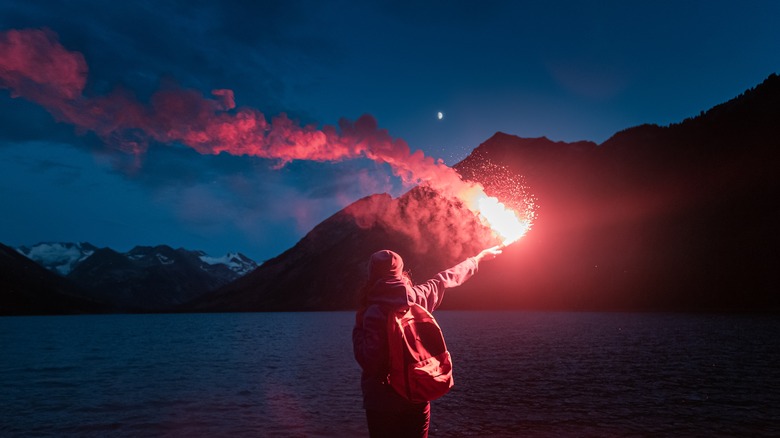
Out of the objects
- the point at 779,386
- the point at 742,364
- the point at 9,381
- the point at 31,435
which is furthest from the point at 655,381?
the point at 9,381

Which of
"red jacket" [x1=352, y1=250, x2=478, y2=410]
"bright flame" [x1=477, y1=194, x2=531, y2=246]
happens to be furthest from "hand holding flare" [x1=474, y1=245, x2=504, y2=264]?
"red jacket" [x1=352, y1=250, x2=478, y2=410]

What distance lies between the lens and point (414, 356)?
4938 millimetres

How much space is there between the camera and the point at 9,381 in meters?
40.3

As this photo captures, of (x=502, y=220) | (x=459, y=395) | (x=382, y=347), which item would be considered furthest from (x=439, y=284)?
(x=459, y=395)

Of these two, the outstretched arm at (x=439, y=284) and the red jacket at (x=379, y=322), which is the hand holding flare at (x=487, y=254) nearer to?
the outstretched arm at (x=439, y=284)

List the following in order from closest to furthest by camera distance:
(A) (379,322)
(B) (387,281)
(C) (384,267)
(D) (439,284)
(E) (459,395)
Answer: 1. (A) (379,322)
2. (B) (387,281)
3. (C) (384,267)
4. (D) (439,284)
5. (E) (459,395)

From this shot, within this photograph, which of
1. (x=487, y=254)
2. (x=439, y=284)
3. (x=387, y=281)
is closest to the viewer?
(x=387, y=281)

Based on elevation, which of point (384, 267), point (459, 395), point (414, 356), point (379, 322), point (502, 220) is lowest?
point (459, 395)

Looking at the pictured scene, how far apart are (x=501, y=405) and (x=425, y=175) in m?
14.4

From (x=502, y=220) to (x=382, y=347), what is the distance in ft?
20.7

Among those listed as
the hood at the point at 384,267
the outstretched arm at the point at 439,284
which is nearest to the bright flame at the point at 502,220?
the outstretched arm at the point at 439,284

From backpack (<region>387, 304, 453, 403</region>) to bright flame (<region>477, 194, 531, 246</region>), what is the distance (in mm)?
3575

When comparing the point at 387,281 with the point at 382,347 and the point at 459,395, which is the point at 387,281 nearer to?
the point at 382,347

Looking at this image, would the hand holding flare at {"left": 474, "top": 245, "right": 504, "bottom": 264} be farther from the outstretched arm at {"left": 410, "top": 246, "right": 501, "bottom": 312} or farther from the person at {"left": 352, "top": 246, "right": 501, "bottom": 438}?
the person at {"left": 352, "top": 246, "right": 501, "bottom": 438}
